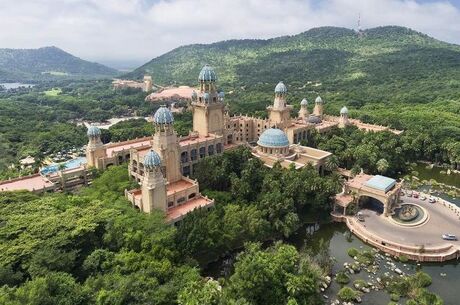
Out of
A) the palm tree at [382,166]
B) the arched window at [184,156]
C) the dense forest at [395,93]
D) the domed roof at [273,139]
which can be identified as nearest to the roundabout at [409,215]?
the palm tree at [382,166]

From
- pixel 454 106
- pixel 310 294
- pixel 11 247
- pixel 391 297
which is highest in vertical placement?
pixel 454 106

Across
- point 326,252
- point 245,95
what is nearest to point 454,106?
point 245,95

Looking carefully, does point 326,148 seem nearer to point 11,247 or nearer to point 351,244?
point 351,244

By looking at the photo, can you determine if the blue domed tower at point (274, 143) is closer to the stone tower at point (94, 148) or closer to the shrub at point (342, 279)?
the stone tower at point (94, 148)

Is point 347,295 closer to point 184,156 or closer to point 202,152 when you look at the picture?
point 184,156

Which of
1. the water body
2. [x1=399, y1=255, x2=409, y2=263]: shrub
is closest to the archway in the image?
[x1=399, y1=255, x2=409, y2=263]: shrub

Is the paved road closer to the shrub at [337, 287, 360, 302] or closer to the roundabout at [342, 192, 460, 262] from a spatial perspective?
the roundabout at [342, 192, 460, 262]
